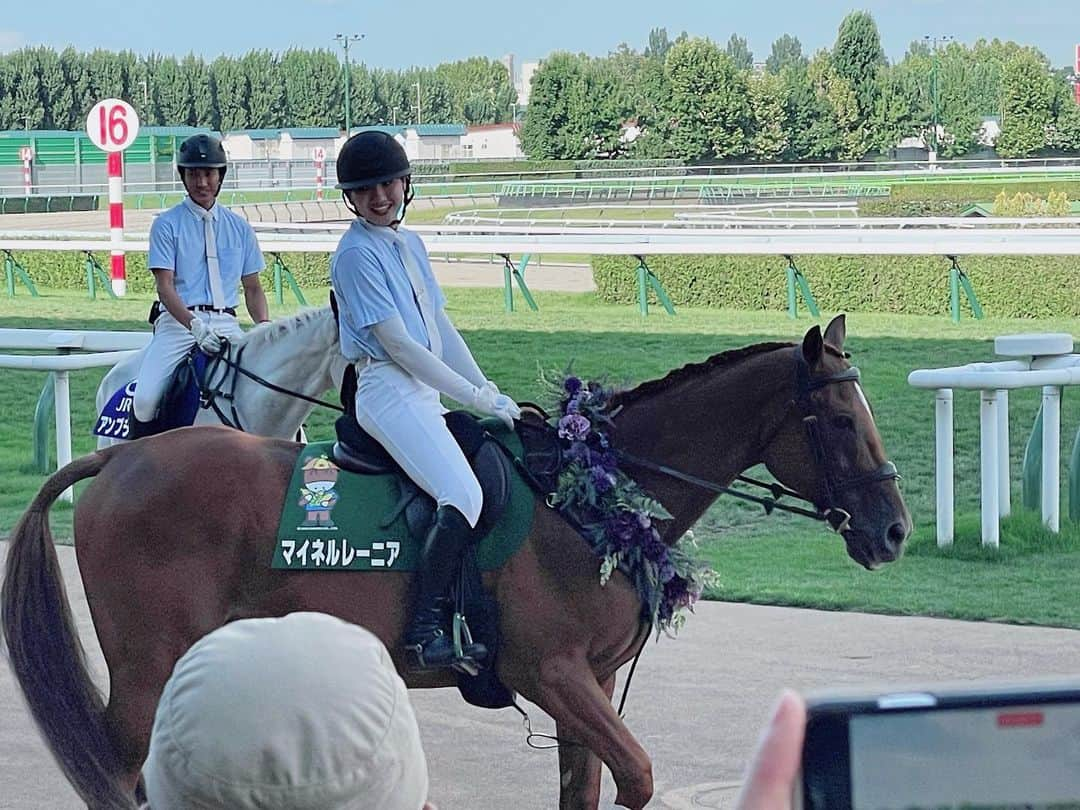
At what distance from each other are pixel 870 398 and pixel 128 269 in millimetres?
16900

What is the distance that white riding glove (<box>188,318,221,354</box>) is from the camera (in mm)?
6715

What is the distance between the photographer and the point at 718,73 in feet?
269

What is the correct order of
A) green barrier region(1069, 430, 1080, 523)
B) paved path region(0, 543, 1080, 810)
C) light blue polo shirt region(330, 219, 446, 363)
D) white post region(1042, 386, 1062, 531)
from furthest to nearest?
green barrier region(1069, 430, 1080, 523)
white post region(1042, 386, 1062, 531)
paved path region(0, 543, 1080, 810)
light blue polo shirt region(330, 219, 446, 363)

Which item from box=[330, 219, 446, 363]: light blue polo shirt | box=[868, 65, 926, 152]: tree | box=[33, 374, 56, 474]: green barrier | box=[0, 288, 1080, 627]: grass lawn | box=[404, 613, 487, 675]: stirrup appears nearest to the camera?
box=[404, 613, 487, 675]: stirrup

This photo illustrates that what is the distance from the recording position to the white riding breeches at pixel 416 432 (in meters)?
4.53

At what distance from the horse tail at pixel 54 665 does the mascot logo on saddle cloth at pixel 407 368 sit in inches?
33.9

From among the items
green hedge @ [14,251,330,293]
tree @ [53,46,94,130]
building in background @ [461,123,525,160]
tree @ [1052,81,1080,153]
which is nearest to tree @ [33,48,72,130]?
tree @ [53,46,94,130]

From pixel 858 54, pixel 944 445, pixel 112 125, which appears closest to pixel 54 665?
pixel 944 445

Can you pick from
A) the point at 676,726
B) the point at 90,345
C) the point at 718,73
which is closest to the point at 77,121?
the point at 718,73

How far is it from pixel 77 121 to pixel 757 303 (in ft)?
232

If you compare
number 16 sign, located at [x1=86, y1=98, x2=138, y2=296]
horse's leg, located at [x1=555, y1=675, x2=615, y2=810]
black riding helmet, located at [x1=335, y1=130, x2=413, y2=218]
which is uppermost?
number 16 sign, located at [x1=86, y1=98, x2=138, y2=296]

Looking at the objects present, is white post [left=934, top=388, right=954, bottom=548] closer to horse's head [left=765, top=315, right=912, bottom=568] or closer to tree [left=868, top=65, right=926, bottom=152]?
horse's head [left=765, top=315, right=912, bottom=568]

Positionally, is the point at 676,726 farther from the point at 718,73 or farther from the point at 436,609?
the point at 718,73

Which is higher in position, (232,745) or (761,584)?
(232,745)
